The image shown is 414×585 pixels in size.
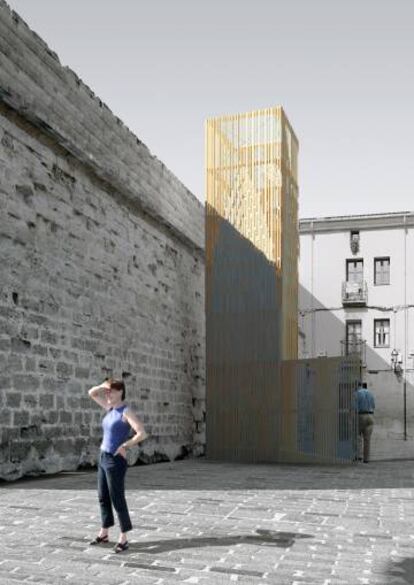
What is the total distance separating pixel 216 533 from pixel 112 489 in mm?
1190

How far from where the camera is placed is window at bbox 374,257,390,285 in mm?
34500

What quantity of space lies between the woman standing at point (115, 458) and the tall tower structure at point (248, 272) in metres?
9.01

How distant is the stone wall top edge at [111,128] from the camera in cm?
961

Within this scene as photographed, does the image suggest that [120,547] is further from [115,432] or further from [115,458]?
[115,432]

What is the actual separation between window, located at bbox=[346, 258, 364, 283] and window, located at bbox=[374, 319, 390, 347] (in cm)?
217

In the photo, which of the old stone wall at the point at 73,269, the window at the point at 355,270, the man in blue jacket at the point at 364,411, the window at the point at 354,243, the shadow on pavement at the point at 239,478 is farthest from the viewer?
the window at the point at 354,243

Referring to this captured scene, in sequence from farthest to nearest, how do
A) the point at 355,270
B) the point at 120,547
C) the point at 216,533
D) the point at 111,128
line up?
the point at 355,270 < the point at 111,128 < the point at 216,533 < the point at 120,547

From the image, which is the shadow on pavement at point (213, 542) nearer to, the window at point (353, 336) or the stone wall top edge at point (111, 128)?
the stone wall top edge at point (111, 128)

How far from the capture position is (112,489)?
5.37m

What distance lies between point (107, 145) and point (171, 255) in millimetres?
3781

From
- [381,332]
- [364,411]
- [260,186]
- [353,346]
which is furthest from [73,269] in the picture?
[381,332]

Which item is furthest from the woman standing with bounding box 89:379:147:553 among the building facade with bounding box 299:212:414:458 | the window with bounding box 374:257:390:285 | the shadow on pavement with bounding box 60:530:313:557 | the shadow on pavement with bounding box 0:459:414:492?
the window with bounding box 374:257:390:285

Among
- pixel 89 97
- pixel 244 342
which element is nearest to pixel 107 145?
pixel 89 97

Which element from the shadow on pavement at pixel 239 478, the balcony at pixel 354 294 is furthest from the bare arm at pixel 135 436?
the balcony at pixel 354 294
